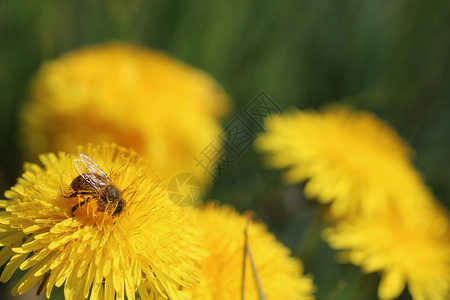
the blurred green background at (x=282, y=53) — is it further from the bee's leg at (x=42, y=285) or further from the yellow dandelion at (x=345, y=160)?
the bee's leg at (x=42, y=285)

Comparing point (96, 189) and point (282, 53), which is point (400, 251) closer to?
point (96, 189)

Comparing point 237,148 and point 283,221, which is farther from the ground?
point 237,148

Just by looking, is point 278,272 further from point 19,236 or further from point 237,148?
point 237,148

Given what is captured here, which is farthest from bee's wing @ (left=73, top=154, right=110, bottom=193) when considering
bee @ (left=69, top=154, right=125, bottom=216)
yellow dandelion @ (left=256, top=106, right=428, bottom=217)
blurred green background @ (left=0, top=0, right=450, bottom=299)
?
blurred green background @ (left=0, top=0, right=450, bottom=299)

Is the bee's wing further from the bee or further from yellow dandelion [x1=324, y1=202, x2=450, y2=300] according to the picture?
yellow dandelion [x1=324, y1=202, x2=450, y2=300]

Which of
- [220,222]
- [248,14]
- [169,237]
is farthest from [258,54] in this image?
[169,237]

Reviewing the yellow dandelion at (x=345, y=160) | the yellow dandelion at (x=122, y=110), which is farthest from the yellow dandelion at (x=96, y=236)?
the yellow dandelion at (x=345, y=160)
